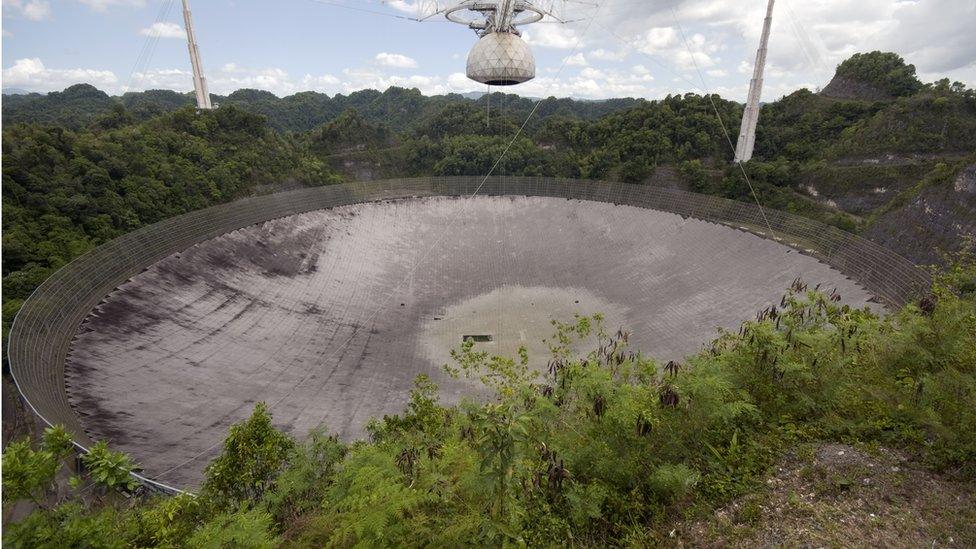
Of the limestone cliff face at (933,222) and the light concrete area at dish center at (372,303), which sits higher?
the limestone cliff face at (933,222)

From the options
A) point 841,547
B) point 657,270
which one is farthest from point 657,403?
point 657,270

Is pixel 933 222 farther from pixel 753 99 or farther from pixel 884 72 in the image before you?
pixel 884 72

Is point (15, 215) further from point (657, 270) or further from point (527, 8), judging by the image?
point (657, 270)

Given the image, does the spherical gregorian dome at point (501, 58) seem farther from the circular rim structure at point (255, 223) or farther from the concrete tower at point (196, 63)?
the concrete tower at point (196, 63)

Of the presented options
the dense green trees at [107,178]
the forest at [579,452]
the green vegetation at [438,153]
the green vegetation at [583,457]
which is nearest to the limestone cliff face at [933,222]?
the green vegetation at [438,153]

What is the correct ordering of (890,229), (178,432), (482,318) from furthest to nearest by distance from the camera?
(890,229), (482,318), (178,432)

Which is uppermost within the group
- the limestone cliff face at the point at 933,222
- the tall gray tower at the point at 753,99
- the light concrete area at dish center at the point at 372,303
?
the tall gray tower at the point at 753,99
